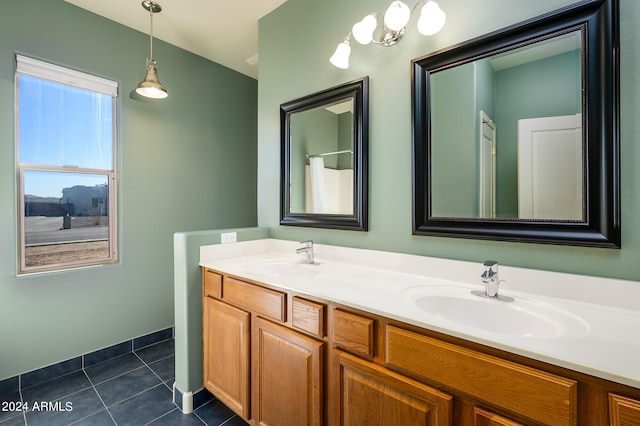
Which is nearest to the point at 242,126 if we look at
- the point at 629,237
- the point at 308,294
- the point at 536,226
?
the point at 308,294

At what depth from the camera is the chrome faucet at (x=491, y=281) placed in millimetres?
1083

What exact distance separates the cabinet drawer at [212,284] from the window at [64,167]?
1.21 meters

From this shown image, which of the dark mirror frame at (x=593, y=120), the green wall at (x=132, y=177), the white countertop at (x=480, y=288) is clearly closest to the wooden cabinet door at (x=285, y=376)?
the white countertop at (x=480, y=288)

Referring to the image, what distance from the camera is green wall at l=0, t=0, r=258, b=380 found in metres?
1.89

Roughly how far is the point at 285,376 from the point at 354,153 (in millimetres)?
1214

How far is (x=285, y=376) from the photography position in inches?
50.1

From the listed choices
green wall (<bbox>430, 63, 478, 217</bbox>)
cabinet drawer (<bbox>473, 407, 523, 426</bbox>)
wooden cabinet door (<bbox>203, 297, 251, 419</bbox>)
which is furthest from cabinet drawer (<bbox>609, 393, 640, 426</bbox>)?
wooden cabinet door (<bbox>203, 297, 251, 419</bbox>)

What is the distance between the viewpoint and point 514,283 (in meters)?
1.17

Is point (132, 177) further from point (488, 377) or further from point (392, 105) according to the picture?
point (488, 377)

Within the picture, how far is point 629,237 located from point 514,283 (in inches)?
15.3

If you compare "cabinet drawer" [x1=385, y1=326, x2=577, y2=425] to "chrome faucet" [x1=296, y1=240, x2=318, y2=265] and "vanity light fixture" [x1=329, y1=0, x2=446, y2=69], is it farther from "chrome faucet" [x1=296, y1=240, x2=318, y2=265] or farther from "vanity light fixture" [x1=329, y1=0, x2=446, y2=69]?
"vanity light fixture" [x1=329, y1=0, x2=446, y2=69]

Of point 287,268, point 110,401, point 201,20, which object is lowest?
point 110,401

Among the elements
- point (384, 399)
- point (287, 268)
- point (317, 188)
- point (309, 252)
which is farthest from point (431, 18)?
point (384, 399)

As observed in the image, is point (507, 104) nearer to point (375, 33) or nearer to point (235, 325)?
point (375, 33)
